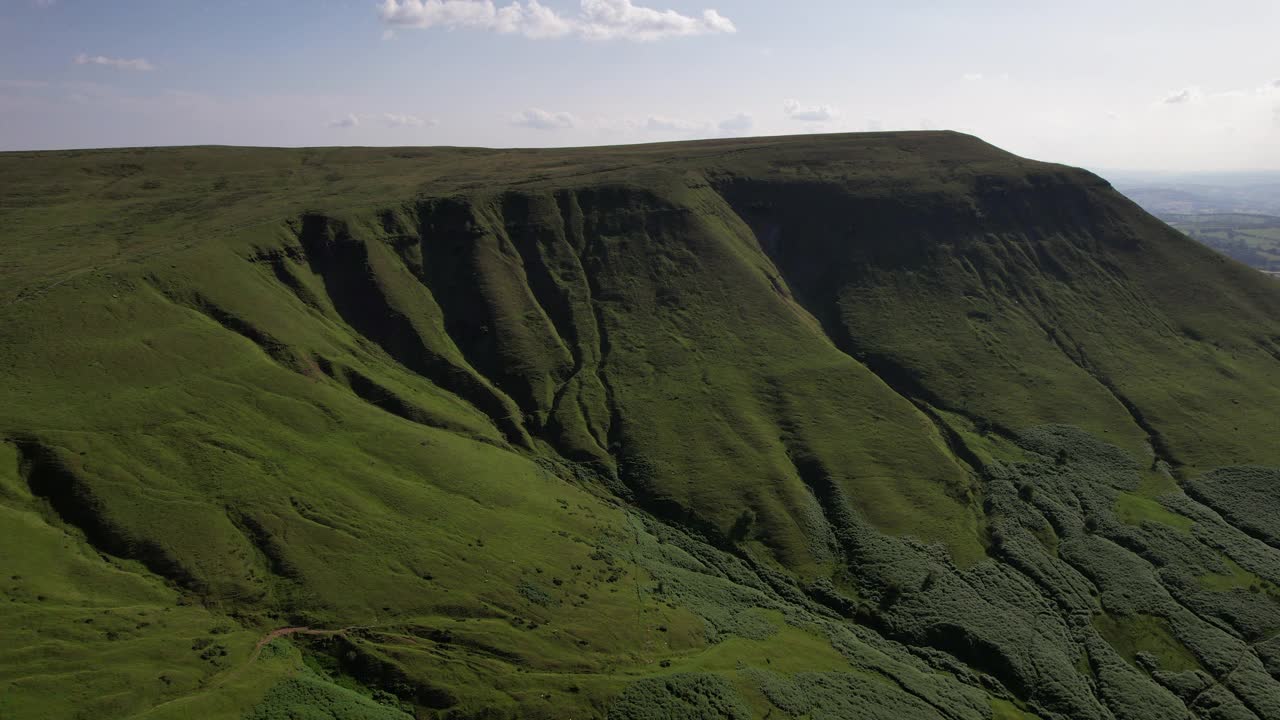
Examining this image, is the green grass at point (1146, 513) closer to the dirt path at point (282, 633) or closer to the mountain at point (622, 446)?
the mountain at point (622, 446)

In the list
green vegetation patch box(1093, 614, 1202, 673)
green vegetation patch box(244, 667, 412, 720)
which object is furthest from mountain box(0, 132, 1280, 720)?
green vegetation patch box(1093, 614, 1202, 673)

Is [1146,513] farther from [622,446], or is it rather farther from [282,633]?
[282,633]

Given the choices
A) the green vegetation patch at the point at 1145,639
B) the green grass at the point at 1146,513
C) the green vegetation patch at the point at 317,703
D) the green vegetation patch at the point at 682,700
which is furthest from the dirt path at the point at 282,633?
the green grass at the point at 1146,513

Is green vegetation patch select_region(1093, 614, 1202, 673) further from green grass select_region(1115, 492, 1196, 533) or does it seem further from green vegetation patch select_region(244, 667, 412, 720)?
green vegetation patch select_region(244, 667, 412, 720)

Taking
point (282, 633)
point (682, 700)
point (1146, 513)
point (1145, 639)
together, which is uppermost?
point (282, 633)

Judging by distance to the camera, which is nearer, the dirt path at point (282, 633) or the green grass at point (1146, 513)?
the dirt path at point (282, 633)

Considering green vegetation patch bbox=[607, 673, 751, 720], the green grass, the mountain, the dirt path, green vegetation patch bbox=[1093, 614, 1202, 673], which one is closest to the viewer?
the dirt path

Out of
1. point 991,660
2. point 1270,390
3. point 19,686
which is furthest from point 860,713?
point 1270,390

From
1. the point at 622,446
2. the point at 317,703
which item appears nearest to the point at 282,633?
the point at 317,703
